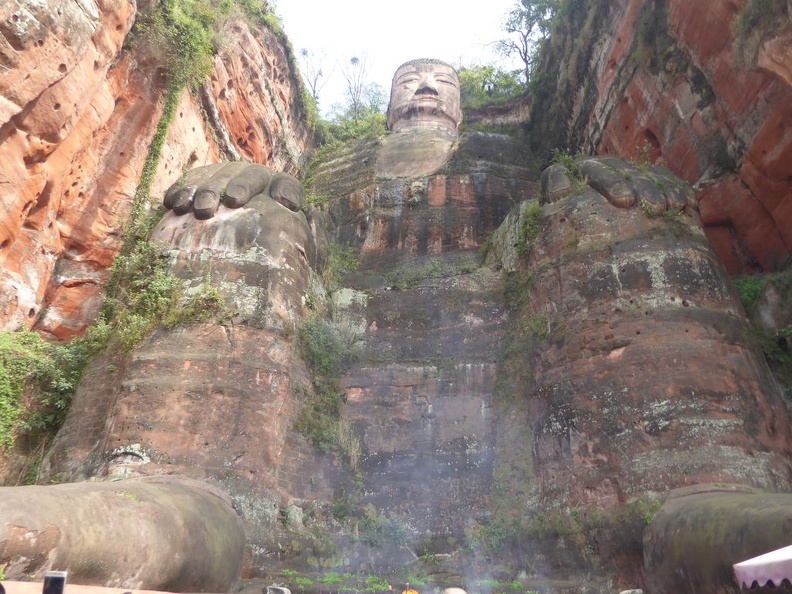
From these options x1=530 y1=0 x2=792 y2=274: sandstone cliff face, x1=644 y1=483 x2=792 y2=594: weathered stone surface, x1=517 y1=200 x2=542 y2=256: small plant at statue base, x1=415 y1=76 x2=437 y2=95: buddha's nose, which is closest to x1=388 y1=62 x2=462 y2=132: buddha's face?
x1=415 y1=76 x2=437 y2=95: buddha's nose

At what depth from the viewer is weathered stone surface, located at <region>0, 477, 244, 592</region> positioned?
410cm

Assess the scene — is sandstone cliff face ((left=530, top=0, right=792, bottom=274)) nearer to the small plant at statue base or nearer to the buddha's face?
the small plant at statue base

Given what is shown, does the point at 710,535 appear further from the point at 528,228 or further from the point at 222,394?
the point at 528,228

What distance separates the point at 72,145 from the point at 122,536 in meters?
7.90

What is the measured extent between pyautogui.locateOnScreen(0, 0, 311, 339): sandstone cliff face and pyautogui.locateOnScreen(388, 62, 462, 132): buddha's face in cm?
830

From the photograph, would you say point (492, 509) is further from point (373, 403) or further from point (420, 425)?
point (373, 403)

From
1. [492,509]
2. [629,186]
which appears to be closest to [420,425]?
[492,509]

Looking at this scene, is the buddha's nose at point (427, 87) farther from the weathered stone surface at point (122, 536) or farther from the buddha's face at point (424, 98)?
the weathered stone surface at point (122, 536)

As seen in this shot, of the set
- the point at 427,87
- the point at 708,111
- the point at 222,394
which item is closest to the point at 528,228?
the point at 708,111

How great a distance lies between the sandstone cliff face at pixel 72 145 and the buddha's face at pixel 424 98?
27.2ft

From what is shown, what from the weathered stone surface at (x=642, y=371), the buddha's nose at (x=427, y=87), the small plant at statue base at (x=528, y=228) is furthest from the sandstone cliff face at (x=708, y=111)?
the buddha's nose at (x=427, y=87)

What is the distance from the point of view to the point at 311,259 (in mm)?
11039

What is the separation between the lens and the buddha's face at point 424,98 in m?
22.2

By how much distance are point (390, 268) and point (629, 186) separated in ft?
18.7
